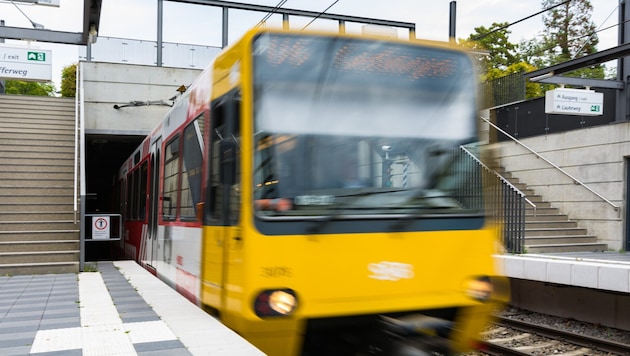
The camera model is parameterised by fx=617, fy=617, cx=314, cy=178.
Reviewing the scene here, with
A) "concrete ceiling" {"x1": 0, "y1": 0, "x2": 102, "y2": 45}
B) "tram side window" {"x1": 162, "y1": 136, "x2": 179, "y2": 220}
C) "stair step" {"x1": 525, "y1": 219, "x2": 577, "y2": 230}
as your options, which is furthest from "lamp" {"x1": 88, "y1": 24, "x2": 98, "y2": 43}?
"stair step" {"x1": 525, "y1": 219, "x2": 577, "y2": 230}

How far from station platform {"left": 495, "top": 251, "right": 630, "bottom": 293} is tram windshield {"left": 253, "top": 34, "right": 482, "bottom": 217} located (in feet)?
10.8

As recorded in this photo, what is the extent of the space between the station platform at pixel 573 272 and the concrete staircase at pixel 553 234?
3.66m

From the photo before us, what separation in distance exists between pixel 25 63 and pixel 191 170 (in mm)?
13880

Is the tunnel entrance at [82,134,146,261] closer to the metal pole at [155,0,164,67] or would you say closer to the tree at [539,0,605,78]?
the metal pole at [155,0,164,67]

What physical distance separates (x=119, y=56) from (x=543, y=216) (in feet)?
49.6

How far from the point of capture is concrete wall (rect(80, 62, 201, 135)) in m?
20.4

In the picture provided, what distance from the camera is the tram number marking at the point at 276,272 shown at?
4.51 metres

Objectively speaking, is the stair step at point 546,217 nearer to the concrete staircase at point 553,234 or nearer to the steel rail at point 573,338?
the concrete staircase at point 553,234

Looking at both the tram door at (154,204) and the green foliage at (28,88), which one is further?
the green foliage at (28,88)

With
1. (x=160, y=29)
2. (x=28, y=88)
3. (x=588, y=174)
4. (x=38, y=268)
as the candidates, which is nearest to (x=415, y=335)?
(x=38, y=268)

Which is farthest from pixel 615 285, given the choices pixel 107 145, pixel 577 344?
pixel 107 145

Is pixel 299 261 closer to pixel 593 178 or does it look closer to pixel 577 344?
pixel 577 344

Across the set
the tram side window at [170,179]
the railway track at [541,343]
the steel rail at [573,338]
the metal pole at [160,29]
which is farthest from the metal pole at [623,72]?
the metal pole at [160,29]

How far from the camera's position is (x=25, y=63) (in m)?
18.0
